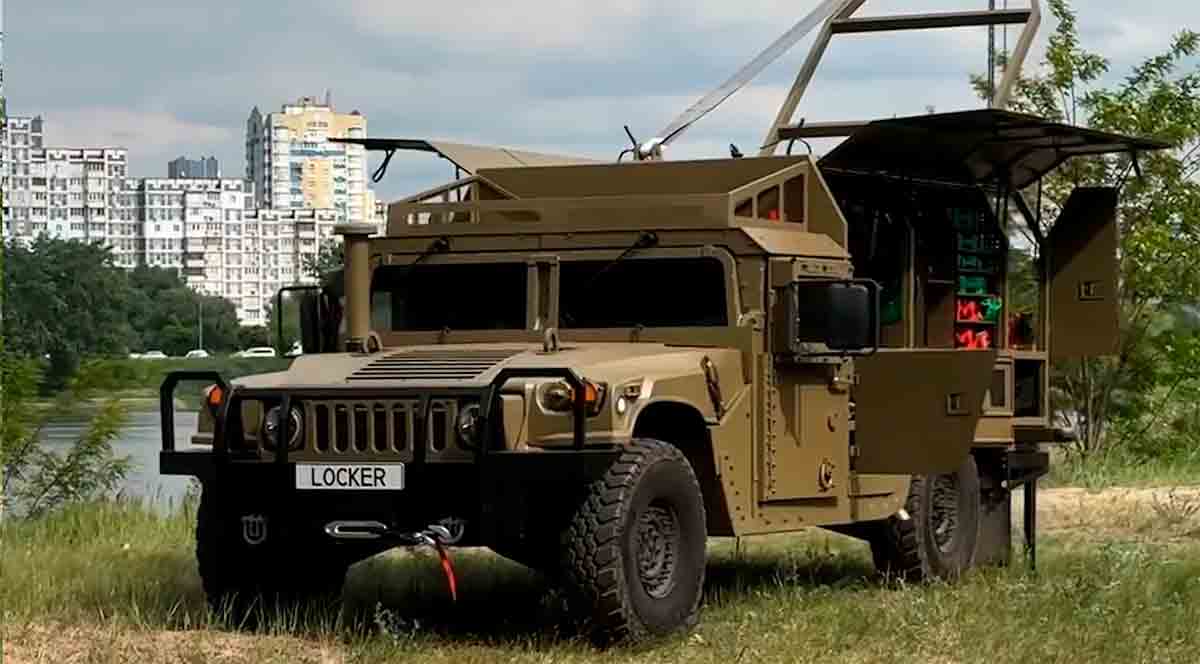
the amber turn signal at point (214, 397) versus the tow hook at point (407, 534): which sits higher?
the amber turn signal at point (214, 397)

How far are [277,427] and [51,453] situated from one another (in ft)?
25.8

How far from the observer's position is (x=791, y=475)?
10.8 metres

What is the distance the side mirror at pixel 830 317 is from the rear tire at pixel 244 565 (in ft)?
7.45

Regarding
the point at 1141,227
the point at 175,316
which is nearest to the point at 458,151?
the point at 175,316

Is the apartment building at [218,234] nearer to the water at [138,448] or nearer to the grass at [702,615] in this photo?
the water at [138,448]

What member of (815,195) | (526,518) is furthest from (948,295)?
(526,518)

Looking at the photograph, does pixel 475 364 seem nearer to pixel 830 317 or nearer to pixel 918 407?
pixel 830 317

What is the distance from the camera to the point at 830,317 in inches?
411

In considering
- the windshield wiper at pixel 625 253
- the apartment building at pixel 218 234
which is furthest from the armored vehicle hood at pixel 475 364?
the apartment building at pixel 218 234

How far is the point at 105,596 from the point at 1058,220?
6.04 meters

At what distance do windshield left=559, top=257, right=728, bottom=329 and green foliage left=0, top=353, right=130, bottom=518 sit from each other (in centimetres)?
695

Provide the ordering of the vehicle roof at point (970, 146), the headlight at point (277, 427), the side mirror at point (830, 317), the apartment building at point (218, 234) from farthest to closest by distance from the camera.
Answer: the apartment building at point (218, 234) → the vehicle roof at point (970, 146) → the side mirror at point (830, 317) → the headlight at point (277, 427)

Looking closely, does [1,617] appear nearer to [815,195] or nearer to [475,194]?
[475,194]

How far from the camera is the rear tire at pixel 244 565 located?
9.77 metres
